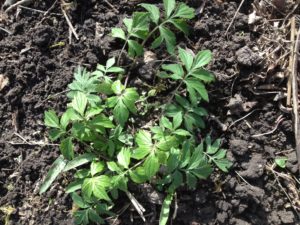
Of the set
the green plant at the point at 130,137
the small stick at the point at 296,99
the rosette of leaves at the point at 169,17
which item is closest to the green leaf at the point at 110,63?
the green plant at the point at 130,137

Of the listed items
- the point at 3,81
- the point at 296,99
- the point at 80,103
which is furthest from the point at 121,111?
the point at 296,99

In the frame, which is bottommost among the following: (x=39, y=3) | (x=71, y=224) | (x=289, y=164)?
(x=71, y=224)

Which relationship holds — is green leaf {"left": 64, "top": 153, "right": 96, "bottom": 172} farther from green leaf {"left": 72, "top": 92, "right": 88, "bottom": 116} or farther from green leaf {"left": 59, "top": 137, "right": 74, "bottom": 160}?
green leaf {"left": 72, "top": 92, "right": 88, "bottom": 116}

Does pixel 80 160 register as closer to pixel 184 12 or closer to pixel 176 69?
pixel 176 69

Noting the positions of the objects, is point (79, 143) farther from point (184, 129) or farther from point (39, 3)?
point (39, 3)

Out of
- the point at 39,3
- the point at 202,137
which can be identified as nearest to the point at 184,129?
the point at 202,137
